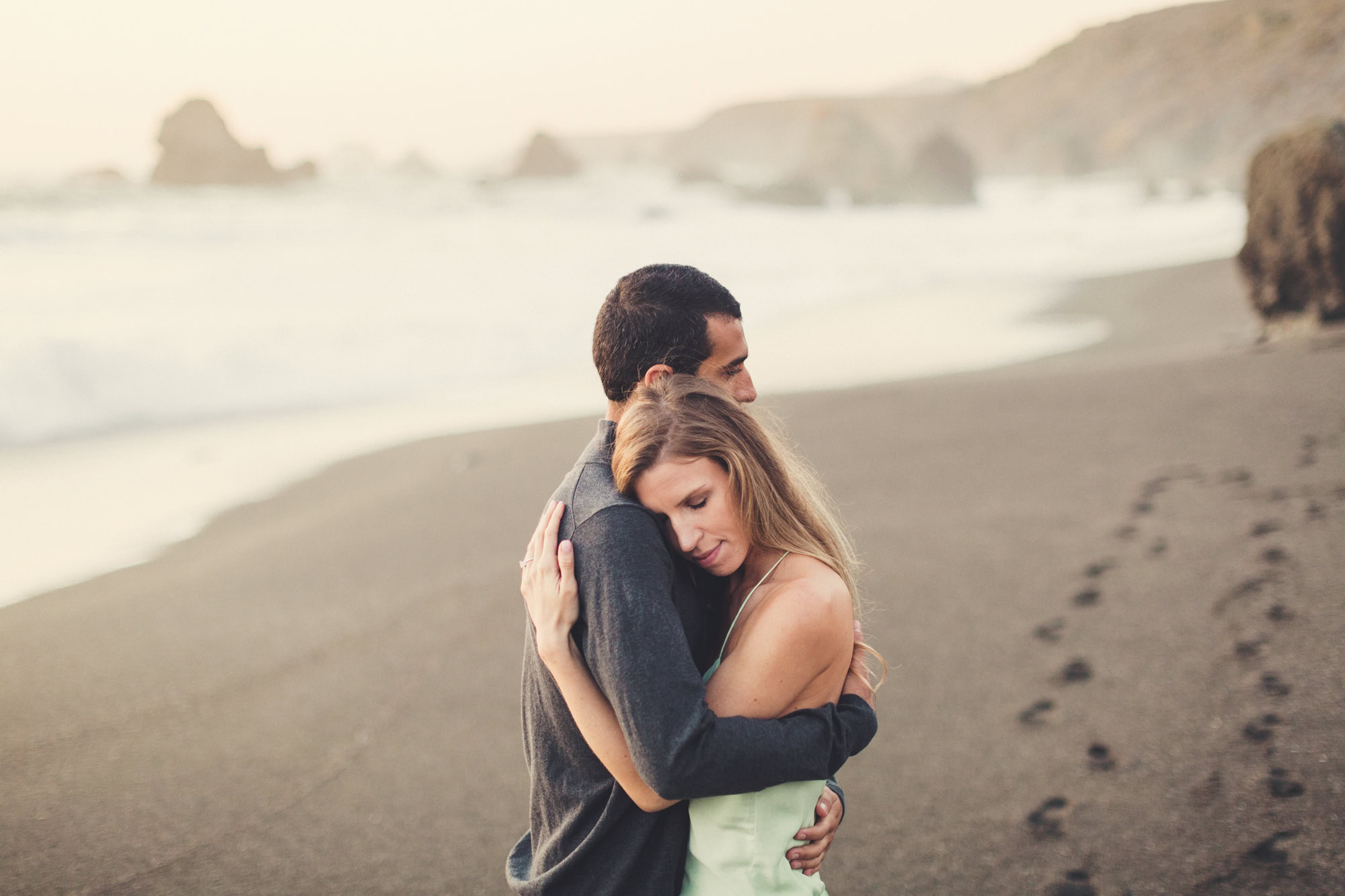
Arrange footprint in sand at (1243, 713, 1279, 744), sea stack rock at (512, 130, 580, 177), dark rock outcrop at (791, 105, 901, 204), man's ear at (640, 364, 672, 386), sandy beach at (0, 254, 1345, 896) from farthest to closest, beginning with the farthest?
1. dark rock outcrop at (791, 105, 901, 204)
2. sea stack rock at (512, 130, 580, 177)
3. footprint in sand at (1243, 713, 1279, 744)
4. sandy beach at (0, 254, 1345, 896)
5. man's ear at (640, 364, 672, 386)

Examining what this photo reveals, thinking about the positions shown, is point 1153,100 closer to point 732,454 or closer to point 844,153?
point 844,153

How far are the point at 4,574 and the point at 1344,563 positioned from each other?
720 centimetres

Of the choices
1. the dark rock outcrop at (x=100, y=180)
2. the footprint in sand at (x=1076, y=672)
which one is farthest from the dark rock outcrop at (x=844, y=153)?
the footprint in sand at (x=1076, y=672)

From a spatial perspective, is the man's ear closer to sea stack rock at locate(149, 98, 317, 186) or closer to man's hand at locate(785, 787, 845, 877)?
man's hand at locate(785, 787, 845, 877)

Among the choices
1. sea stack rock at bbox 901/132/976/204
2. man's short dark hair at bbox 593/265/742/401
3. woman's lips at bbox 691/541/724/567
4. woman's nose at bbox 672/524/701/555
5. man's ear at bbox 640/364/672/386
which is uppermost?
man's short dark hair at bbox 593/265/742/401

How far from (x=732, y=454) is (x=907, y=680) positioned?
8.25 ft

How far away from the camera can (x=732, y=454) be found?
1.71m

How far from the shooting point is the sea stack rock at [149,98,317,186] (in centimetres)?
3247

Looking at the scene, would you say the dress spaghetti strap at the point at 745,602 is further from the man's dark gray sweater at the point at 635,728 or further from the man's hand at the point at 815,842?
the man's hand at the point at 815,842

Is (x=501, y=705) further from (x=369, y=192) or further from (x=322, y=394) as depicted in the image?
(x=369, y=192)

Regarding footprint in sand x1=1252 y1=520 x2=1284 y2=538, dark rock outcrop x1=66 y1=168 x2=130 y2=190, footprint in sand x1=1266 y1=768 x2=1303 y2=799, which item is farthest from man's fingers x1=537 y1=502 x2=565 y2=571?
dark rock outcrop x1=66 y1=168 x2=130 y2=190

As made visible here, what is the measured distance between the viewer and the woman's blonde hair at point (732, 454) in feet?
5.49

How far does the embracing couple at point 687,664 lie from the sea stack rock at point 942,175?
65.7 meters

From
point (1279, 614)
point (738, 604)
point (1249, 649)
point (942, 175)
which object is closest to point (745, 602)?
point (738, 604)
